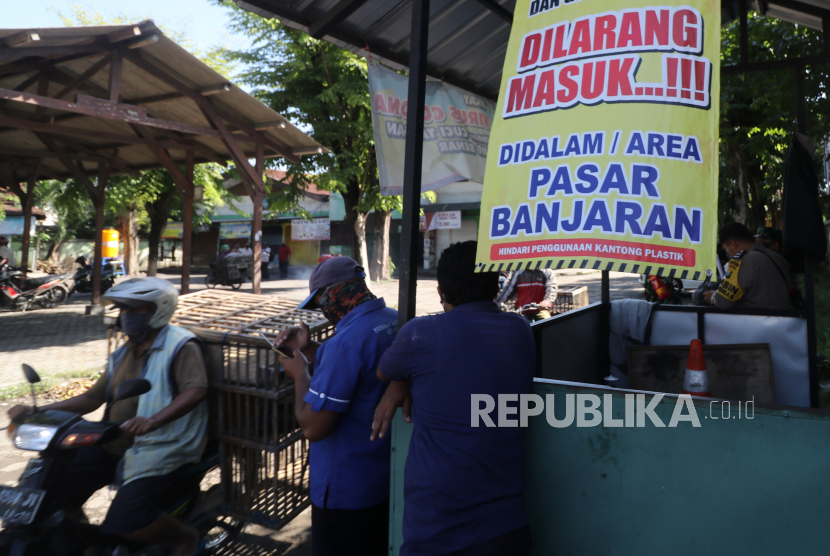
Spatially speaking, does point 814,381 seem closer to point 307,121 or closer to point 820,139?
point 820,139

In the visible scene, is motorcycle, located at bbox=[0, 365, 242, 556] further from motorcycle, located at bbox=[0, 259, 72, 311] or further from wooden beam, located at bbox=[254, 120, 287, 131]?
motorcycle, located at bbox=[0, 259, 72, 311]

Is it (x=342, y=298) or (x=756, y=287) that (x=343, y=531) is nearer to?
(x=342, y=298)

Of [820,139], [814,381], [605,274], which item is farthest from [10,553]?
[820,139]

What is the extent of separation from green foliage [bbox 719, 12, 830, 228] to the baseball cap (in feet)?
10.3

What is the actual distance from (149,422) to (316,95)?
51.2 feet

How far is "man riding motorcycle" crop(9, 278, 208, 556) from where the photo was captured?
259 centimetres

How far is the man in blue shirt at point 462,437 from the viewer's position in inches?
71.6

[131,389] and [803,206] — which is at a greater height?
[803,206]

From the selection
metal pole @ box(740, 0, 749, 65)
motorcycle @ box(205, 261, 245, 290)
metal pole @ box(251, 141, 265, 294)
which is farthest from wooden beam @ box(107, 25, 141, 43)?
motorcycle @ box(205, 261, 245, 290)

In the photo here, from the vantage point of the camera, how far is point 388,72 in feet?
12.4

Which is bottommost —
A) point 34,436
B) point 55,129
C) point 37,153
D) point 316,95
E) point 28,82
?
point 34,436

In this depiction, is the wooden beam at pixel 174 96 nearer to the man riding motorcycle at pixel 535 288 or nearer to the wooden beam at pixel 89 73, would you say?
the wooden beam at pixel 89 73

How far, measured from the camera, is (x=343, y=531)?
7.55 feet

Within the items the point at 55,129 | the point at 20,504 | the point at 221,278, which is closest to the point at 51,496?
the point at 20,504
